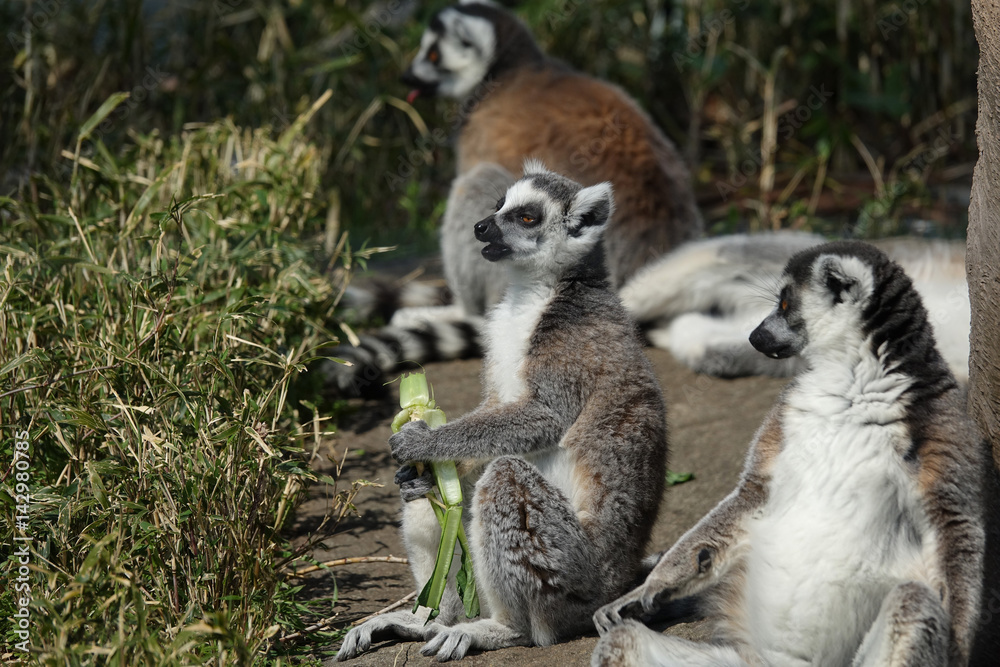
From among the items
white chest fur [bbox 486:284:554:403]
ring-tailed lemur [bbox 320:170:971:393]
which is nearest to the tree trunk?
white chest fur [bbox 486:284:554:403]

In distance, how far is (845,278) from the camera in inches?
99.8

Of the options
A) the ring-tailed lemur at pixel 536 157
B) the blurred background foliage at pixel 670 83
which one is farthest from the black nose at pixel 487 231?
the blurred background foliage at pixel 670 83

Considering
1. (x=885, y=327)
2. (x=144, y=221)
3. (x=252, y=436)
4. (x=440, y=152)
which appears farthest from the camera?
(x=440, y=152)

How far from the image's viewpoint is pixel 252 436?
3.05 meters

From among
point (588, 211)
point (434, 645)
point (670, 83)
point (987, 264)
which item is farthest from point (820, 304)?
point (670, 83)

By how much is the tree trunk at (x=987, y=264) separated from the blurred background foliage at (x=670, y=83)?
4.72 m

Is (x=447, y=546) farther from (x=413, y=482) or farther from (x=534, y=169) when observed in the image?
(x=534, y=169)

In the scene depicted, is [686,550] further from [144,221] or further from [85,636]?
[144,221]

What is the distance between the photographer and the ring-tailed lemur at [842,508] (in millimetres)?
2365

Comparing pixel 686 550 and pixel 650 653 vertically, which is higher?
pixel 686 550

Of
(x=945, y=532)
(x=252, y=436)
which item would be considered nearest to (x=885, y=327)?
(x=945, y=532)

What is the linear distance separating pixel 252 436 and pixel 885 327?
186 centimetres

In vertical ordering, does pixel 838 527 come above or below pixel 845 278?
below

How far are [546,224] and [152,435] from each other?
147 cm
